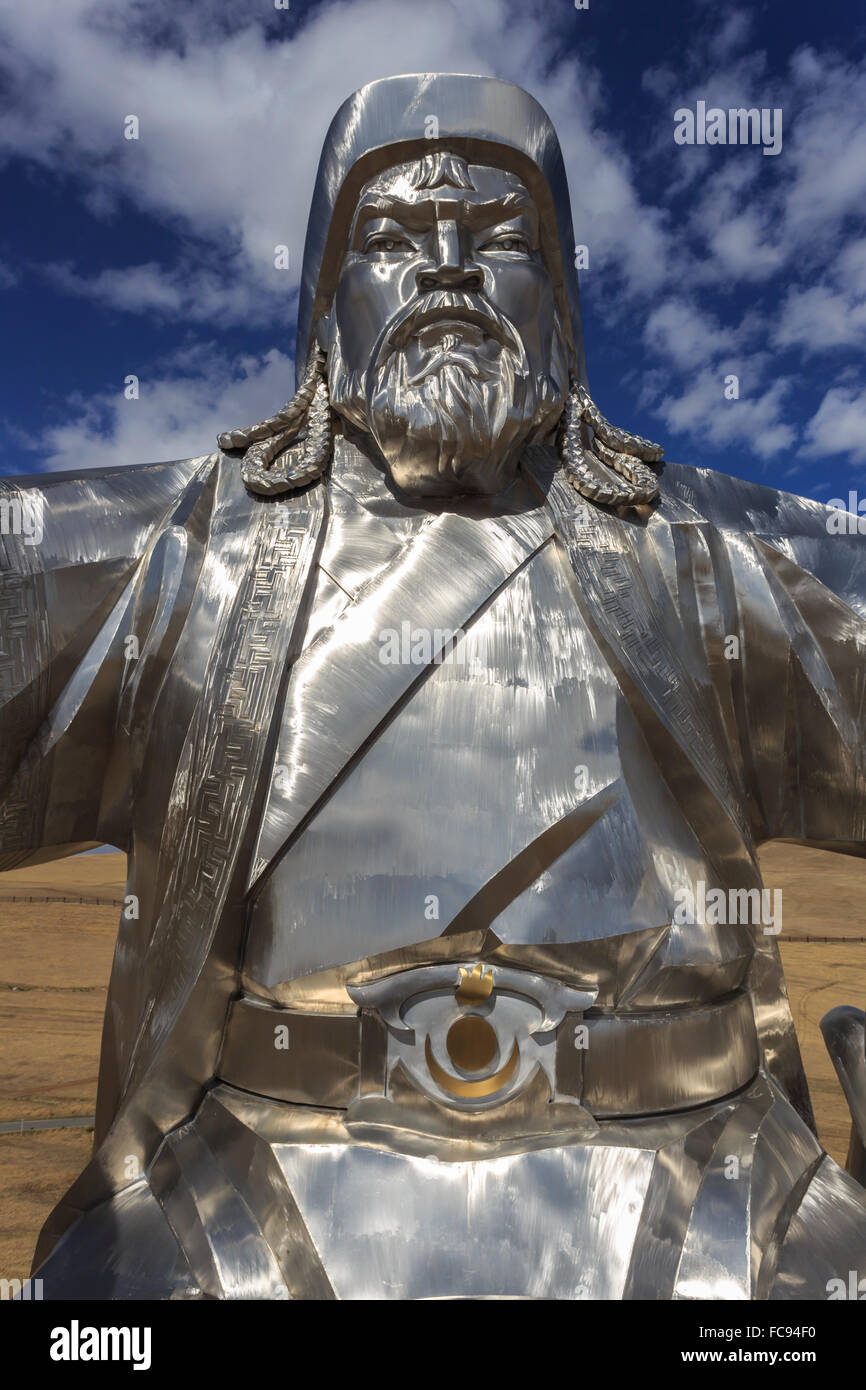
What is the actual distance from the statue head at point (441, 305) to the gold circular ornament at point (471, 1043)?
46.3 inches

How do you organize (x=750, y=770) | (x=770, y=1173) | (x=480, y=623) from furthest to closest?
(x=750, y=770), (x=480, y=623), (x=770, y=1173)

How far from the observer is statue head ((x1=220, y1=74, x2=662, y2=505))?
2.07m

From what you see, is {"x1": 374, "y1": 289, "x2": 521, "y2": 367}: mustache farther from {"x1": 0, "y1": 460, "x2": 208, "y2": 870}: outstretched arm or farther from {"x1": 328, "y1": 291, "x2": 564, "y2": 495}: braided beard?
{"x1": 0, "y1": 460, "x2": 208, "y2": 870}: outstretched arm

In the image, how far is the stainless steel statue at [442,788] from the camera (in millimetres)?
1609

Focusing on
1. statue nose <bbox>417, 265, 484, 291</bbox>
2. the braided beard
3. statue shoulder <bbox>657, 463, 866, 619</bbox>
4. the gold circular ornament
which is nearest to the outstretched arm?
the braided beard

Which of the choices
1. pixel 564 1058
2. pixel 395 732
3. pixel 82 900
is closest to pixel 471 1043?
pixel 564 1058

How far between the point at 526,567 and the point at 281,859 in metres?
0.85

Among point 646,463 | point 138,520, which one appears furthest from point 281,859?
point 646,463

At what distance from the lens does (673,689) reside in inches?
80.7

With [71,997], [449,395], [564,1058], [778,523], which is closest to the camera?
[564,1058]

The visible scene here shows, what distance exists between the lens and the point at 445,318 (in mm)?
2078

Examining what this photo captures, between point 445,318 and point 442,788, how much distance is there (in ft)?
3.47

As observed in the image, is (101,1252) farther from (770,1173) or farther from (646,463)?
(646,463)

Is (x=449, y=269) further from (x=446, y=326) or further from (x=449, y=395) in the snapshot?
(x=449, y=395)
